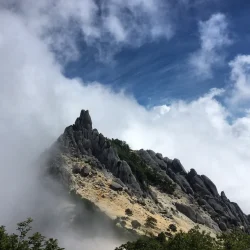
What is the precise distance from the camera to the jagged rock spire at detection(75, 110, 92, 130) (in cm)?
15359

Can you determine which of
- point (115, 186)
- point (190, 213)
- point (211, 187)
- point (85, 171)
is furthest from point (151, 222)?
point (211, 187)

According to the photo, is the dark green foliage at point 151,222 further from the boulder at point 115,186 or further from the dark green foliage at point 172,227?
the boulder at point 115,186

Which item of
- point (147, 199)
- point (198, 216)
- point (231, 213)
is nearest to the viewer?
point (147, 199)

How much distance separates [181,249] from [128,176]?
7623cm

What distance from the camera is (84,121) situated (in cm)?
15625

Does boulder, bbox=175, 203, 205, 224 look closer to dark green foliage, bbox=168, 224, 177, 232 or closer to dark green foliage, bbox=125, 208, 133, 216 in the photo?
dark green foliage, bbox=168, 224, 177, 232

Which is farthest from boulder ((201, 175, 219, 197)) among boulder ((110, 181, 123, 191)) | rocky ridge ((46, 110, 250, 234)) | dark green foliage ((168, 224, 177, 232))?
boulder ((110, 181, 123, 191))

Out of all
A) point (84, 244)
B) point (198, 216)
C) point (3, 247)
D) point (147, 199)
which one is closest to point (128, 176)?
point (147, 199)

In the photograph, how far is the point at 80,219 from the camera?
337 ft

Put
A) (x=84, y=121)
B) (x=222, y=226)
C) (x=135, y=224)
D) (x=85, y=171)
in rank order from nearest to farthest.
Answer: (x=135, y=224) < (x=85, y=171) < (x=84, y=121) < (x=222, y=226)

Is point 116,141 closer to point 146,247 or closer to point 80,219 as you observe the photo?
point 80,219

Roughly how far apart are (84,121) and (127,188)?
138 feet

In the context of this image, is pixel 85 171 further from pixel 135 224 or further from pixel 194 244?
pixel 194 244

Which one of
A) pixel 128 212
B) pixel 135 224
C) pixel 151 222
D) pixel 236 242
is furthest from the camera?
pixel 128 212
